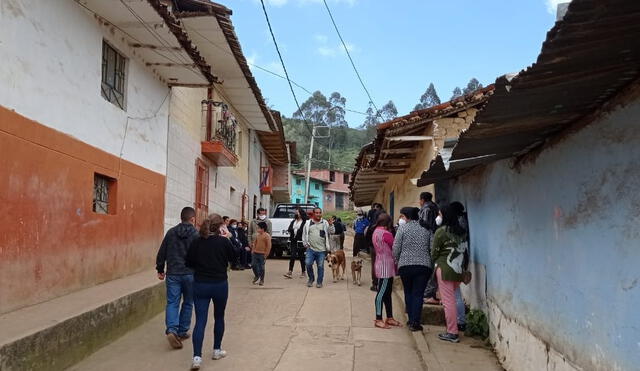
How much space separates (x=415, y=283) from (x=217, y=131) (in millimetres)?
9554

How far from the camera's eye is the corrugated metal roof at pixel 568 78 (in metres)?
2.04

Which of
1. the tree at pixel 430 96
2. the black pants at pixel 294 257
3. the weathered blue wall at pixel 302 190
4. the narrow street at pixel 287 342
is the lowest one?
the narrow street at pixel 287 342

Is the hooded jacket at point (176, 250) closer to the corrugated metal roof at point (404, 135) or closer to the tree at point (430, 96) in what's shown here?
the corrugated metal roof at point (404, 135)

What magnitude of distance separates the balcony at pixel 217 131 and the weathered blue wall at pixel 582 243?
1032cm

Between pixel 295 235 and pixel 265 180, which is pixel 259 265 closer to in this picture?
pixel 295 235

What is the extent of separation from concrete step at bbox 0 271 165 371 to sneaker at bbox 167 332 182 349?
0.78 metres

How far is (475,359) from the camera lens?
18.8 ft

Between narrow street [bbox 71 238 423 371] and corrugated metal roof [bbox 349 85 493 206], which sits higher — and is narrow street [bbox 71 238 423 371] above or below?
below

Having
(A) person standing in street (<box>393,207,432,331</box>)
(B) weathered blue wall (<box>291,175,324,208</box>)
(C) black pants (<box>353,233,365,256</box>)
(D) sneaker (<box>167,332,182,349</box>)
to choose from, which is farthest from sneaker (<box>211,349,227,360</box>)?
(B) weathered blue wall (<box>291,175,324,208</box>)

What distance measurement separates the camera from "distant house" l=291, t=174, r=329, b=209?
60594mm

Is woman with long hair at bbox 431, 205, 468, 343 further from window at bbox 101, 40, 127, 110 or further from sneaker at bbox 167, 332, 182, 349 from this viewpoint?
window at bbox 101, 40, 127, 110

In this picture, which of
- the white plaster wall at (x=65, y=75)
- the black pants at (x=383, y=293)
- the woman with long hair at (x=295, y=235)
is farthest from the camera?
the woman with long hair at (x=295, y=235)

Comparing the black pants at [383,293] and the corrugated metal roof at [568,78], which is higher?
the corrugated metal roof at [568,78]

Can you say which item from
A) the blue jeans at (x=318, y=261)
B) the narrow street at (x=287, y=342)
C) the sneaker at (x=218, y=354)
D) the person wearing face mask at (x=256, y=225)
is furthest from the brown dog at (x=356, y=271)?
the sneaker at (x=218, y=354)
